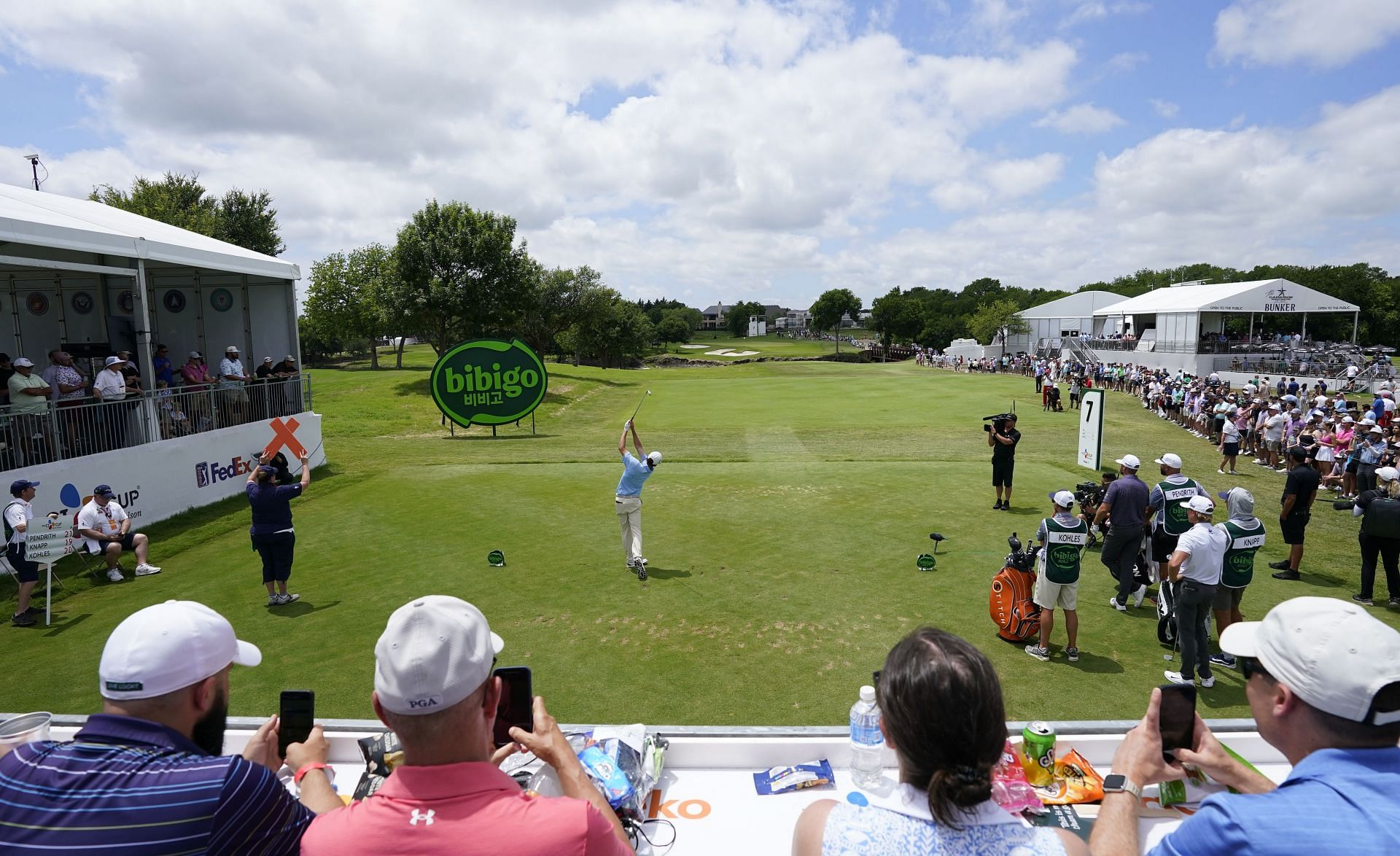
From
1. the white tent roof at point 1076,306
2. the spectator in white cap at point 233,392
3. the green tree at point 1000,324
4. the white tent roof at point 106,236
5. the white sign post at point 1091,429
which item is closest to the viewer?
the white tent roof at point 106,236

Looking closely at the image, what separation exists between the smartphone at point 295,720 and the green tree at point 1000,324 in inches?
3332

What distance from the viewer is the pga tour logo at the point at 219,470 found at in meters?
17.0

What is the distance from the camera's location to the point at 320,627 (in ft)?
31.0

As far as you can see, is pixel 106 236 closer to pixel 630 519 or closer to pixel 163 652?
pixel 630 519

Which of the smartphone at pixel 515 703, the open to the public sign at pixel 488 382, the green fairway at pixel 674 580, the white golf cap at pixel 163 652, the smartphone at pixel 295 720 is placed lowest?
the green fairway at pixel 674 580

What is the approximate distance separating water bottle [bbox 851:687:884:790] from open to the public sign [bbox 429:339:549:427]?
298 inches

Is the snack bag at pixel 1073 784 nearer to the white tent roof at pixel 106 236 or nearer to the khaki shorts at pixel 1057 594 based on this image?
the khaki shorts at pixel 1057 594

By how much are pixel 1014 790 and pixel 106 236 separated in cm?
1810

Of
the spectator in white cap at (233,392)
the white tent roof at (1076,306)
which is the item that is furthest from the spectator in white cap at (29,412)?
the white tent roof at (1076,306)

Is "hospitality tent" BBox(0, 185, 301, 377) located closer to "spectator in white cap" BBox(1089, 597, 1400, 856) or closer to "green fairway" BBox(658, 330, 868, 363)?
"spectator in white cap" BBox(1089, 597, 1400, 856)

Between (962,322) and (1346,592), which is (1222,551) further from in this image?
(962,322)

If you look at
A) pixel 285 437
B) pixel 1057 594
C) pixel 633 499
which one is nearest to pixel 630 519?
pixel 633 499

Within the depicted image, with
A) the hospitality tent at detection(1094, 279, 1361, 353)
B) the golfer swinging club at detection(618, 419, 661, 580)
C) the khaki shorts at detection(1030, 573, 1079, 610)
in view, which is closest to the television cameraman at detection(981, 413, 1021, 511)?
the khaki shorts at detection(1030, 573, 1079, 610)

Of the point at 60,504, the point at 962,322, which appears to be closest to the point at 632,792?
the point at 60,504
